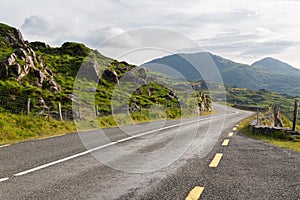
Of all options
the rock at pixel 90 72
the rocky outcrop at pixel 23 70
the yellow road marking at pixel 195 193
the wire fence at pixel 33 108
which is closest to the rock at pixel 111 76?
the rock at pixel 90 72

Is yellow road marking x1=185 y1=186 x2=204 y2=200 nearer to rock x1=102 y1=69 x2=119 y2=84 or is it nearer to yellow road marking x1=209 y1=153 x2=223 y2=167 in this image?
yellow road marking x1=209 y1=153 x2=223 y2=167

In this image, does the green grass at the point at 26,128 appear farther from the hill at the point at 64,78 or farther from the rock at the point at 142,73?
the rock at the point at 142,73

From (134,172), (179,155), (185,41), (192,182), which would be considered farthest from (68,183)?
(185,41)

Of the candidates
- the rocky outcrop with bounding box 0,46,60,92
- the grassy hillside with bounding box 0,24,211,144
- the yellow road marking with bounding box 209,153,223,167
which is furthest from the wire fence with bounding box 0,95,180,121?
the yellow road marking with bounding box 209,153,223,167

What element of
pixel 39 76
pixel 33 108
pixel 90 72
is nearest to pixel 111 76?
pixel 90 72

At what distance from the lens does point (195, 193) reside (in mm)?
4785

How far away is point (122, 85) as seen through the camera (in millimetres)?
43906

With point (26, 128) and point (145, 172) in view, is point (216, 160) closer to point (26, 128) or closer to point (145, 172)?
point (145, 172)

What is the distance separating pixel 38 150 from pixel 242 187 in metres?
6.45

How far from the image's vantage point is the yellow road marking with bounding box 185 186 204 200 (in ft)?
15.0

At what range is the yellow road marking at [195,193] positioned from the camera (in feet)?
15.0

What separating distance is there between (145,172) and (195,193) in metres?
1.76

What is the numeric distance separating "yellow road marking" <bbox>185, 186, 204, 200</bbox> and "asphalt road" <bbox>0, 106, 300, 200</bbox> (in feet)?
0.24

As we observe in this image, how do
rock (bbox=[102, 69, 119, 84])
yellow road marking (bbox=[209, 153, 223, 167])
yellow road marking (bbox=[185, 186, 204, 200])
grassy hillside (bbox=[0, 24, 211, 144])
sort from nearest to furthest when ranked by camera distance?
yellow road marking (bbox=[185, 186, 204, 200]) < yellow road marking (bbox=[209, 153, 223, 167]) < grassy hillside (bbox=[0, 24, 211, 144]) < rock (bbox=[102, 69, 119, 84])
